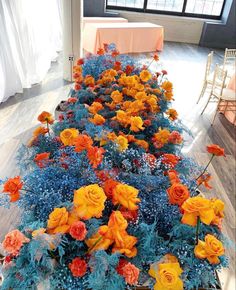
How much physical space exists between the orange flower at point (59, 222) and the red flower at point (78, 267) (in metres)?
0.09

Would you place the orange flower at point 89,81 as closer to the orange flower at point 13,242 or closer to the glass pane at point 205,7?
the orange flower at point 13,242

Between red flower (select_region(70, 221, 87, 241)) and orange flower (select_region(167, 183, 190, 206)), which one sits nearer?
red flower (select_region(70, 221, 87, 241))

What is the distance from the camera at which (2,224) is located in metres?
2.00

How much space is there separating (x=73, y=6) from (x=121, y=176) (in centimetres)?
380

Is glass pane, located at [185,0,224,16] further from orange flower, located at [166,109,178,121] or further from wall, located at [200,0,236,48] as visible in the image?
orange flower, located at [166,109,178,121]

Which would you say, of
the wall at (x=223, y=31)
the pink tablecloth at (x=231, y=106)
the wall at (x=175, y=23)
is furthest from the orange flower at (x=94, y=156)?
the wall at (x=223, y=31)

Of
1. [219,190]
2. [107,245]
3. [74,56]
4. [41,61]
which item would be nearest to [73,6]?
[74,56]

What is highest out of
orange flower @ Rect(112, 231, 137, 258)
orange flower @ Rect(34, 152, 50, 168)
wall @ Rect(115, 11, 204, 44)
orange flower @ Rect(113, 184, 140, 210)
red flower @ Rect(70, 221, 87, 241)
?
orange flower @ Rect(113, 184, 140, 210)

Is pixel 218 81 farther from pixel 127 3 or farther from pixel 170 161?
pixel 127 3

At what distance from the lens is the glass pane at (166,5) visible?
7547mm

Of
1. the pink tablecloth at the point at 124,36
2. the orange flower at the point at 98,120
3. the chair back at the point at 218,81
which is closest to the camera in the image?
the orange flower at the point at 98,120

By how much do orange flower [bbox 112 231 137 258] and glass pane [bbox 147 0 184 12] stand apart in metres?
8.10

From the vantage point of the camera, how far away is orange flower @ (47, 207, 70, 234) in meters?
0.72

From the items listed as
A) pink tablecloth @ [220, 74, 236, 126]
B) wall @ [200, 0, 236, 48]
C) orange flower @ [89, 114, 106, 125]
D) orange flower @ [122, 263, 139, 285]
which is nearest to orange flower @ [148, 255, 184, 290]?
orange flower @ [122, 263, 139, 285]
